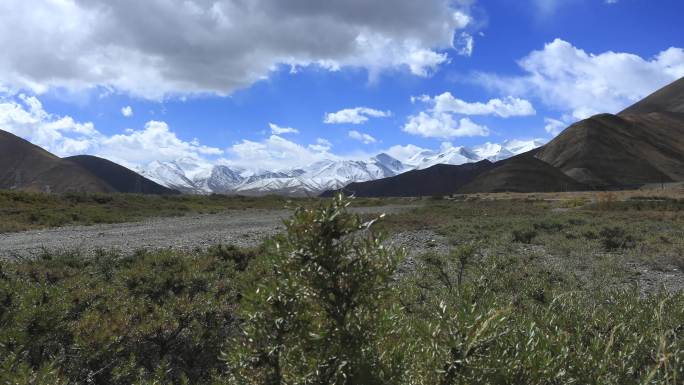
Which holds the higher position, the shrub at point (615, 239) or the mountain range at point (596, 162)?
the mountain range at point (596, 162)

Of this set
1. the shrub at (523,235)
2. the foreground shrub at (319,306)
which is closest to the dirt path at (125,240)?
the shrub at (523,235)

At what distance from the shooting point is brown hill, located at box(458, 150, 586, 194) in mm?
139375

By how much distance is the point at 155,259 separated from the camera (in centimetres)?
1110

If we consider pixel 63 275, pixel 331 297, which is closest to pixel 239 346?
pixel 331 297

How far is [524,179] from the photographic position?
145 m

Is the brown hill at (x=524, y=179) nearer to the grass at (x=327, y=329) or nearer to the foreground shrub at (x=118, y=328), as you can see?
the foreground shrub at (x=118, y=328)

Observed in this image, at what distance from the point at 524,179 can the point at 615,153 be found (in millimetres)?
47418

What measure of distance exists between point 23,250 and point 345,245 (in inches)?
651

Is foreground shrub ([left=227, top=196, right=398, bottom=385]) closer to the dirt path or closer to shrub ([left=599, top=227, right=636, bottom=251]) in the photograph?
the dirt path

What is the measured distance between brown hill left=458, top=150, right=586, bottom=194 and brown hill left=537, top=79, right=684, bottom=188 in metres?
8.04

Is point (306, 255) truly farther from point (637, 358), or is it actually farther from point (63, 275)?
point (63, 275)

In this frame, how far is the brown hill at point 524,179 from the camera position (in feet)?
457

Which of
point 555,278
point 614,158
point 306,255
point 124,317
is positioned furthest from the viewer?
point 614,158

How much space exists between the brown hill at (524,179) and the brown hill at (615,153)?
8035mm
